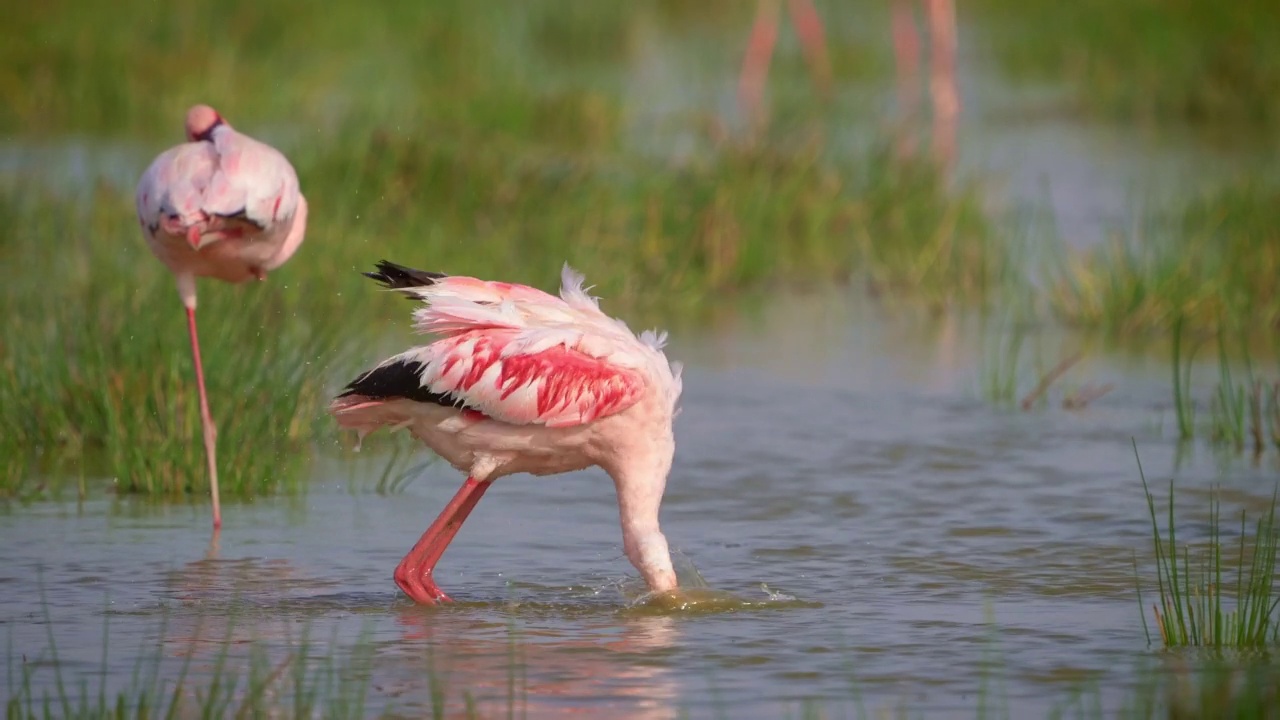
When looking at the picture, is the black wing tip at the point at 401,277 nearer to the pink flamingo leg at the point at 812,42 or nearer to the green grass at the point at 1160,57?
the green grass at the point at 1160,57

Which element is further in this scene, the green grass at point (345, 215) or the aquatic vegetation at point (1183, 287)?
the aquatic vegetation at point (1183, 287)

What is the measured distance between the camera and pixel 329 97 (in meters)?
17.0

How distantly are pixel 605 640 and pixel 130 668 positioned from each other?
1.18 meters

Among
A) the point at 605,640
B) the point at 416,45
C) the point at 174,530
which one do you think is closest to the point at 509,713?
the point at 605,640

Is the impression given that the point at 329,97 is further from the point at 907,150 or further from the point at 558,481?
the point at 558,481

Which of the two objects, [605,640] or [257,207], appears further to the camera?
[257,207]

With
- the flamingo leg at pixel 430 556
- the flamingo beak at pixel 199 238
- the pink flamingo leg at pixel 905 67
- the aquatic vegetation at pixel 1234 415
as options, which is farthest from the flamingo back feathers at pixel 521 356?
the pink flamingo leg at pixel 905 67

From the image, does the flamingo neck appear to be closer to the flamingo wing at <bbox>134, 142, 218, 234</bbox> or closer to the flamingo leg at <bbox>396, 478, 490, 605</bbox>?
the flamingo leg at <bbox>396, 478, 490, 605</bbox>

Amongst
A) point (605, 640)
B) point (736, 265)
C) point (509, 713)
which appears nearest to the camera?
point (509, 713)

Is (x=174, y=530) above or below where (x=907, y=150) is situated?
below

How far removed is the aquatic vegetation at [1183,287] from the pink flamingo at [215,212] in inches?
168

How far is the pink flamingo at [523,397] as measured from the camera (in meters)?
5.96

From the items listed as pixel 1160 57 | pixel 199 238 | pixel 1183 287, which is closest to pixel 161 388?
pixel 199 238

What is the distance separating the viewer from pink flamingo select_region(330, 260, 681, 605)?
5965mm
